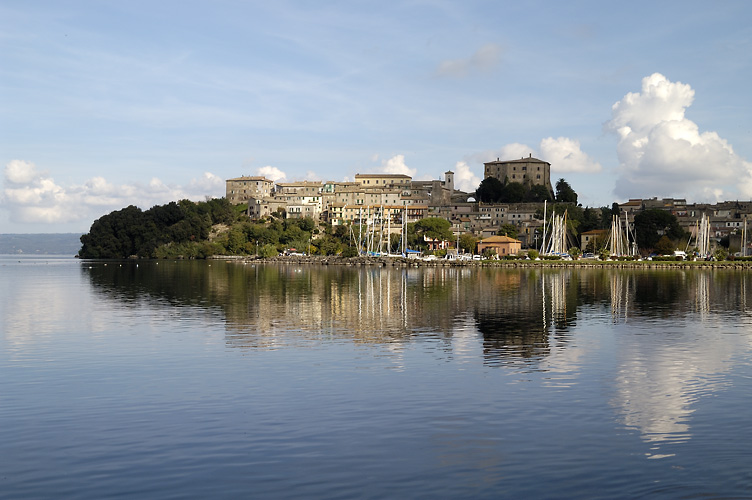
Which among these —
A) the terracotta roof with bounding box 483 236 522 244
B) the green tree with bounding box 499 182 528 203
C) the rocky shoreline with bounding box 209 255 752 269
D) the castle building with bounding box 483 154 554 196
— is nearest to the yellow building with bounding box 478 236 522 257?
the terracotta roof with bounding box 483 236 522 244

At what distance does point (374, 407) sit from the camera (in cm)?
1848

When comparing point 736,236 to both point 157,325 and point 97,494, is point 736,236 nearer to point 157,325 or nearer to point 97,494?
point 157,325

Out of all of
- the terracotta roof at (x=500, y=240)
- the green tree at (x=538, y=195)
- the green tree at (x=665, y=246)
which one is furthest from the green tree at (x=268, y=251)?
the green tree at (x=665, y=246)

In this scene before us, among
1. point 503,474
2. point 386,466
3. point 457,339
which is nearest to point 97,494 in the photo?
point 386,466

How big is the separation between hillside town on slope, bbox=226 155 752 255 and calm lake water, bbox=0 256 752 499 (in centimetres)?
12502

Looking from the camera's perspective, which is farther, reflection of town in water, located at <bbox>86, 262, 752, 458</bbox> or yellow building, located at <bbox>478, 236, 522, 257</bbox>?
yellow building, located at <bbox>478, 236, 522, 257</bbox>

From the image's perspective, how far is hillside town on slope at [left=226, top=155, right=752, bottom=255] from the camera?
16225 cm

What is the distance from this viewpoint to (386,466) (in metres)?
13.9

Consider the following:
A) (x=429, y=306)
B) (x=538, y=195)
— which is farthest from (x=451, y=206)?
(x=429, y=306)

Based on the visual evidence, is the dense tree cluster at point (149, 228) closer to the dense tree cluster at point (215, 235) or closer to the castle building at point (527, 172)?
the dense tree cluster at point (215, 235)

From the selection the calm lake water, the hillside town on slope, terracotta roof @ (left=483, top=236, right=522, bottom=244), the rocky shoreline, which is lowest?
the calm lake water

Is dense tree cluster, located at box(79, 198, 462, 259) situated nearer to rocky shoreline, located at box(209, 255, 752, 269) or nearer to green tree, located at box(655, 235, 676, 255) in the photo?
rocky shoreline, located at box(209, 255, 752, 269)

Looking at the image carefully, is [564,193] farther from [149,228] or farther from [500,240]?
[149,228]

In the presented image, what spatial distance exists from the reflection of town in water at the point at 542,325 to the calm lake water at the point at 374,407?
179 millimetres
